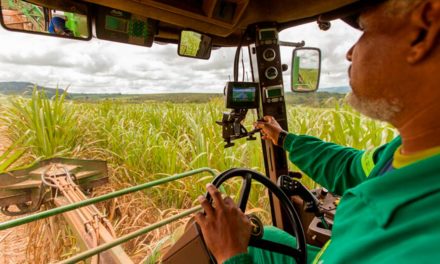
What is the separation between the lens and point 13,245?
3.22 metres

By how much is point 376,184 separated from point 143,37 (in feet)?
4.57

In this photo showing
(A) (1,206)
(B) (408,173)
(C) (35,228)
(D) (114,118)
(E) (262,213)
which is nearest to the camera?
(B) (408,173)

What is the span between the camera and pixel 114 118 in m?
4.08

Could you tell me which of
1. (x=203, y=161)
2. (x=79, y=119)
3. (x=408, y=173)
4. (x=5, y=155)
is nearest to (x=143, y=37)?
(x=408, y=173)

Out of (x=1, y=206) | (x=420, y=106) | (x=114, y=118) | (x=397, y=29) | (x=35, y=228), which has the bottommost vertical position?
(x=35, y=228)

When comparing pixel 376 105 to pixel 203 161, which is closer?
pixel 376 105

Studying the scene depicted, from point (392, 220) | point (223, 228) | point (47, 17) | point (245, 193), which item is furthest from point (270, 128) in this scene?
point (47, 17)

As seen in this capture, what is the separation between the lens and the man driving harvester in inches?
18.8

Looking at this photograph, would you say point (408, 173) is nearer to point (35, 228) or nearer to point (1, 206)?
point (1, 206)

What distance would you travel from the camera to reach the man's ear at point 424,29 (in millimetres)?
476

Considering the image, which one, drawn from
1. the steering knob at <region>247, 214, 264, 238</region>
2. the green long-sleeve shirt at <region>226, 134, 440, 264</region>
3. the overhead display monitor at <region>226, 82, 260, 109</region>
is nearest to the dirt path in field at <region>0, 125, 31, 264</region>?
the overhead display monitor at <region>226, 82, 260, 109</region>

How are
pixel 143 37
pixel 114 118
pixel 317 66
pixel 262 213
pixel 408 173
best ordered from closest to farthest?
pixel 408 173
pixel 143 37
pixel 317 66
pixel 262 213
pixel 114 118

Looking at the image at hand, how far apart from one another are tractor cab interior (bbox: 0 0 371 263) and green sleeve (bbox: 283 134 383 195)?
0.13 metres

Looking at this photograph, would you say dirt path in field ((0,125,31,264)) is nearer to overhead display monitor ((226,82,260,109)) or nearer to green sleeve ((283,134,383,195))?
overhead display monitor ((226,82,260,109))
